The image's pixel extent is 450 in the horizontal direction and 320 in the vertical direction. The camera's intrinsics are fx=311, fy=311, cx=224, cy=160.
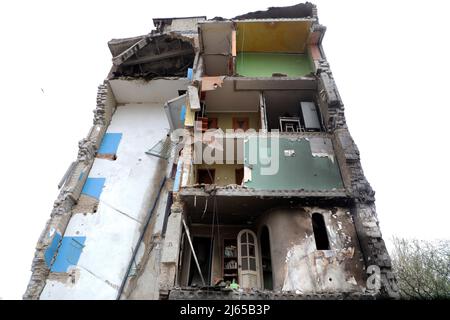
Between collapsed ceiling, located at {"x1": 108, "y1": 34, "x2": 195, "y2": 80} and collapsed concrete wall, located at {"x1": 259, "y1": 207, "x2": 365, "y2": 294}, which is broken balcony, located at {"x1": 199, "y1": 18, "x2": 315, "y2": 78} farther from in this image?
collapsed concrete wall, located at {"x1": 259, "y1": 207, "x2": 365, "y2": 294}

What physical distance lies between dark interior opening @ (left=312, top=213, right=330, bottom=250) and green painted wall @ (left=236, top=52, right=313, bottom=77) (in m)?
8.56

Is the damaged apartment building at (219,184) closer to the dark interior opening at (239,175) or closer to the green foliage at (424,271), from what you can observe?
the dark interior opening at (239,175)

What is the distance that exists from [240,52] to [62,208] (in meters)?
12.8

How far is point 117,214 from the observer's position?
1552 cm

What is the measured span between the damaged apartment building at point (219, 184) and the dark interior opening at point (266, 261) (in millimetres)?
51

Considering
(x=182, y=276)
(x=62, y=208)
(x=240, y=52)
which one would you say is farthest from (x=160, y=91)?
(x=182, y=276)

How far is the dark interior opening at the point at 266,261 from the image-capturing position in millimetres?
12042

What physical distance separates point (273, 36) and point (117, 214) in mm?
12885

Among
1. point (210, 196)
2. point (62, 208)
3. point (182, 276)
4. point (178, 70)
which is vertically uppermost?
point (178, 70)

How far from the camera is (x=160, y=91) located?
20.0 meters

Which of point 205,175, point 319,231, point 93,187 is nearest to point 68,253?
point 93,187

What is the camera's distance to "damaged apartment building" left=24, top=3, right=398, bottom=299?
34.5ft

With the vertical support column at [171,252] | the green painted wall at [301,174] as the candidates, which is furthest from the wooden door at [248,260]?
the vertical support column at [171,252]
